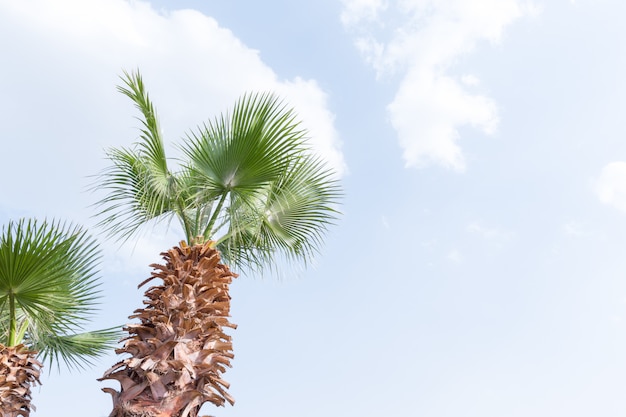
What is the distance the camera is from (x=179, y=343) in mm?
5324

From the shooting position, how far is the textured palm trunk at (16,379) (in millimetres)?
6562

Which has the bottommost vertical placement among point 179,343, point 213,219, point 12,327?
point 179,343

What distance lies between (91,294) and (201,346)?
3147mm

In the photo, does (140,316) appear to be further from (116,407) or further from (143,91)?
(143,91)

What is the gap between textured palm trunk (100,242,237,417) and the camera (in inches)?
200

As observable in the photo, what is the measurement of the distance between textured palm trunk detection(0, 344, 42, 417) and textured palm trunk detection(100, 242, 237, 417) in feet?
6.52

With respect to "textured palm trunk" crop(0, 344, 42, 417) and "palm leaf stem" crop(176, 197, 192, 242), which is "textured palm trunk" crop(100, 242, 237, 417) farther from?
"textured palm trunk" crop(0, 344, 42, 417)

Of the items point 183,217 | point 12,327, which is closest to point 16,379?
point 12,327

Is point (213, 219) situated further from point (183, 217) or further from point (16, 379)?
point (16, 379)

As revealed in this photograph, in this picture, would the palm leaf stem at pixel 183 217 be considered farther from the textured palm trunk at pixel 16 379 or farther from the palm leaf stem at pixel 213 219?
the textured palm trunk at pixel 16 379

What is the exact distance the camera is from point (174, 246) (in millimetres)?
6137

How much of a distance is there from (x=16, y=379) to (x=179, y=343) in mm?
2545

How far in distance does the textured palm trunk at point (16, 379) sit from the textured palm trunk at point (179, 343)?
199 centimetres

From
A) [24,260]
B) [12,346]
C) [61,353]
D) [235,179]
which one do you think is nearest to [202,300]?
[235,179]
